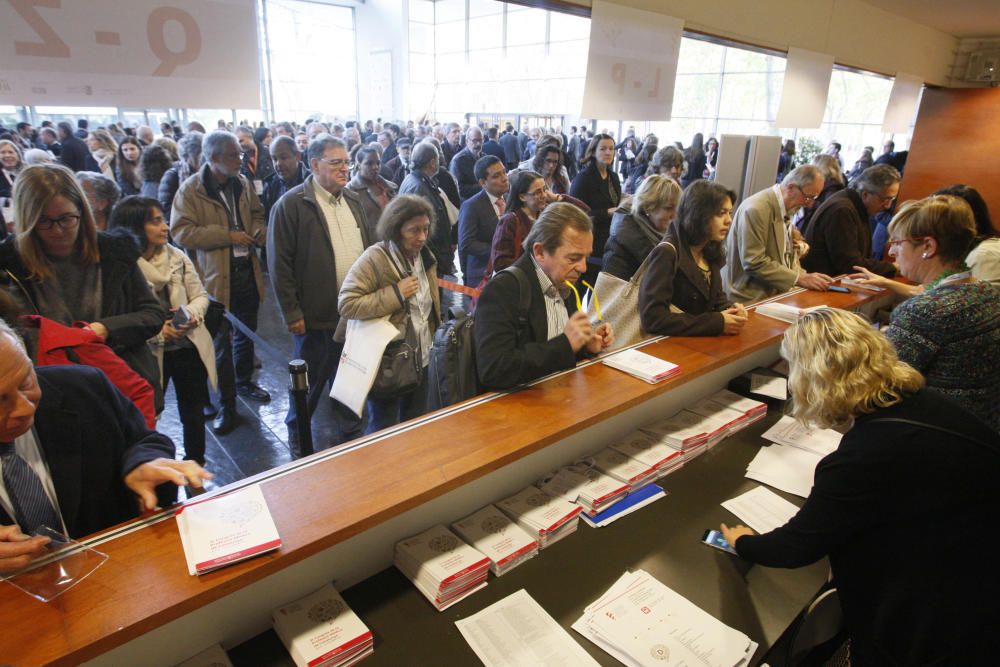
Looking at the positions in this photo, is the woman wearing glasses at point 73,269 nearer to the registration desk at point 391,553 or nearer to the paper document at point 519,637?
the registration desk at point 391,553

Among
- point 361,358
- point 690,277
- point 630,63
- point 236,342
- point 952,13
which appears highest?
point 952,13

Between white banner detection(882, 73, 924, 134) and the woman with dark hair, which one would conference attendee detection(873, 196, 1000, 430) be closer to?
white banner detection(882, 73, 924, 134)

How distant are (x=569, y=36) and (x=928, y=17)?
40.8ft

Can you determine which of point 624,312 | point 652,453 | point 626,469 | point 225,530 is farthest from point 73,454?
point 624,312

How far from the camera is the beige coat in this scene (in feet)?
11.9

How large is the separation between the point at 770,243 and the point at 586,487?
2464 mm

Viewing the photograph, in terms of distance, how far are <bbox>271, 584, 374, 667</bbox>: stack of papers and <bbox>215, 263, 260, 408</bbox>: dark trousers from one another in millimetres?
→ 2673

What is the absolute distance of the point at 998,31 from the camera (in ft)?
22.5

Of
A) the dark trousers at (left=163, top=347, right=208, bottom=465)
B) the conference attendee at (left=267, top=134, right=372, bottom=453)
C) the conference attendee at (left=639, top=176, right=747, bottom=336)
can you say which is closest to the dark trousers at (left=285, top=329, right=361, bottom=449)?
the conference attendee at (left=267, top=134, right=372, bottom=453)

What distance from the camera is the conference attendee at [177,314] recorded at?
9.25 ft

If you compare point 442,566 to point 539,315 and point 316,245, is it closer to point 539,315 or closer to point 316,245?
point 539,315

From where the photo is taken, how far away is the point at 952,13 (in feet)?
18.7

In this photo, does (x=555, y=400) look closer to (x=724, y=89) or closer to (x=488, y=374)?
(x=488, y=374)

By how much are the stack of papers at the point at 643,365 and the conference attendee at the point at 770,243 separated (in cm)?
173
